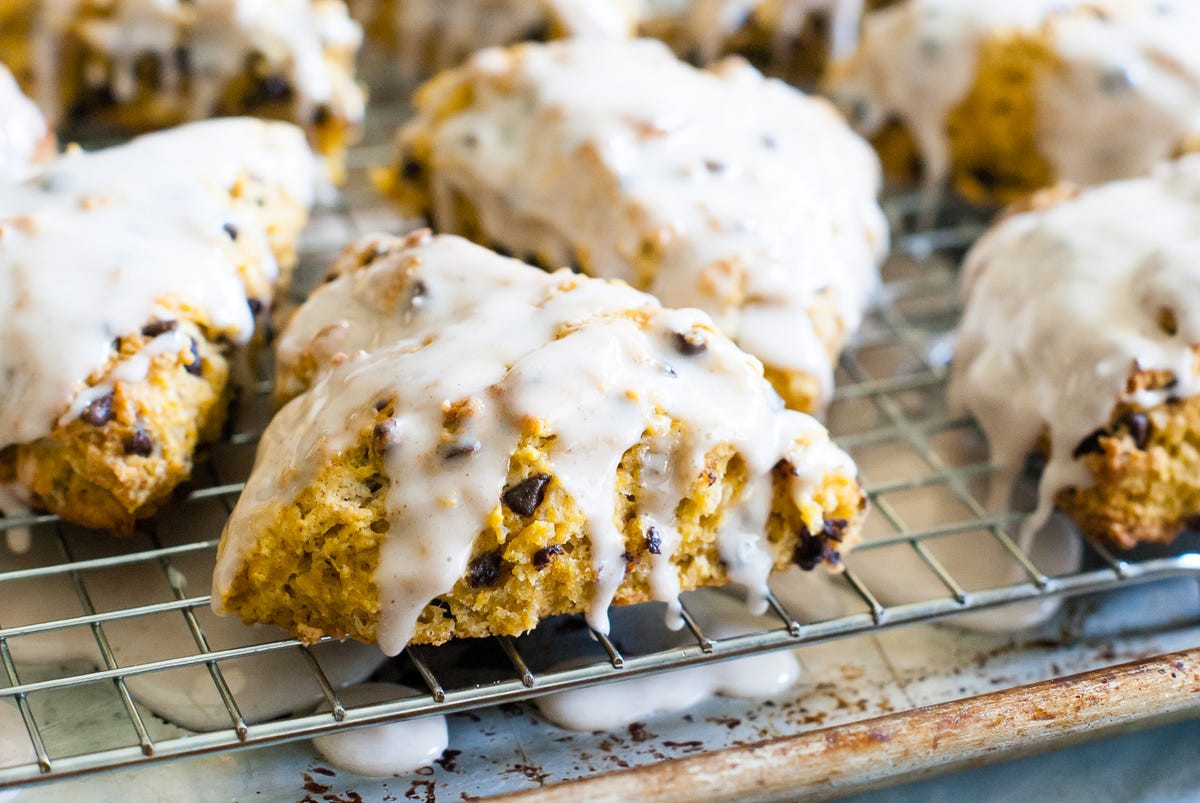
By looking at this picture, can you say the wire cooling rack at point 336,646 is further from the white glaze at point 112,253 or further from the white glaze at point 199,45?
the white glaze at point 199,45

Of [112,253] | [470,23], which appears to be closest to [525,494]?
[112,253]

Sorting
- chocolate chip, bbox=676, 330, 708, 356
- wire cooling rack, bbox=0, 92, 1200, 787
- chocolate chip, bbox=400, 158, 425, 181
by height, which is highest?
chocolate chip, bbox=676, 330, 708, 356

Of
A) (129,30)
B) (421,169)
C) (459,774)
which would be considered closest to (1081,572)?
(459,774)

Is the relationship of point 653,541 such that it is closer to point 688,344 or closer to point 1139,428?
point 688,344

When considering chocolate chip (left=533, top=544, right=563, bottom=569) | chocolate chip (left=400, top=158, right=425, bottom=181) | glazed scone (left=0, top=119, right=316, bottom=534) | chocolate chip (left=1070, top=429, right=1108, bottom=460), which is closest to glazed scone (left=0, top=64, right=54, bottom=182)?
glazed scone (left=0, top=119, right=316, bottom=534)

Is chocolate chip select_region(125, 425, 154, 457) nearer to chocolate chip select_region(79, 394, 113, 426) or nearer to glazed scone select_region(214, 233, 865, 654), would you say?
chocolate chip select_region(79, 394, 113, 426)

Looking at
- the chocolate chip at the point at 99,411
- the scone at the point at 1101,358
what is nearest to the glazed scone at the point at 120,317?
the chocolate chip at the point at 99,411
